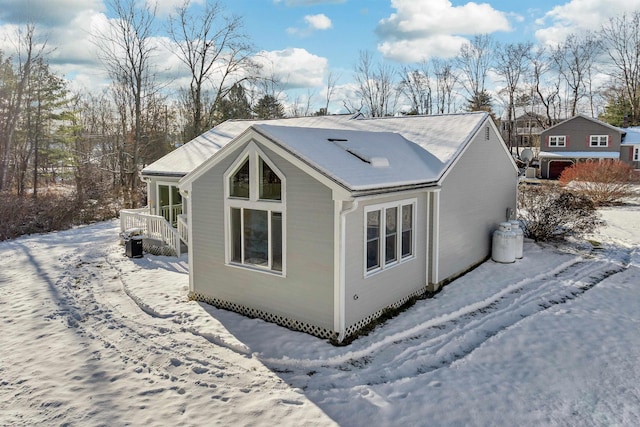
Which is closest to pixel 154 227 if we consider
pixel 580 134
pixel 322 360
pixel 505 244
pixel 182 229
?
pixel 182 229

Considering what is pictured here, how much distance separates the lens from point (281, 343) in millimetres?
7340

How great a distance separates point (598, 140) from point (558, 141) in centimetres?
316

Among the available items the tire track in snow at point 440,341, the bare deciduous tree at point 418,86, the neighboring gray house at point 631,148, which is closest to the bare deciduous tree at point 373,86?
the bare deciduous tree at point 418,86

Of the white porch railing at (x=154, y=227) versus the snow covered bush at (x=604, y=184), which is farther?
the snow covered bush at (x=604, y=184)

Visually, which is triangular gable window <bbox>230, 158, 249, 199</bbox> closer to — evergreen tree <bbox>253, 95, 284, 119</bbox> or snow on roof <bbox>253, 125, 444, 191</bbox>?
snow on roof <bbox>253, 125, 444, 191</bbox>

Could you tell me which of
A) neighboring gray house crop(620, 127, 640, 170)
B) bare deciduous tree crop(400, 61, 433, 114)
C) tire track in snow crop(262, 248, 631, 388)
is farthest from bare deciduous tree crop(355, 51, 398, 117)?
tire track in snow crop(262, 248, 631, 388)

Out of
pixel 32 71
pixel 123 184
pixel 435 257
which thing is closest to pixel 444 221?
pixel 435 257

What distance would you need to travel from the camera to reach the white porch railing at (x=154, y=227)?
13.5 metres

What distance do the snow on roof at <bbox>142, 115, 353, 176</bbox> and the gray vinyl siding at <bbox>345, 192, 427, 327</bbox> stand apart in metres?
7.02

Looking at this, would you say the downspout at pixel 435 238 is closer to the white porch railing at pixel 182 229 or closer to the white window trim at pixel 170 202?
the white porch railing at pixel 182 229

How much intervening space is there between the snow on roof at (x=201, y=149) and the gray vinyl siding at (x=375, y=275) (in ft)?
23.0

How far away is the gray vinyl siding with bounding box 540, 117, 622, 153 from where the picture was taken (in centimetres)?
3862

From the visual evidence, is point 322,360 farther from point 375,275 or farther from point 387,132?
point 387,132

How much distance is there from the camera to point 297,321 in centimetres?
791
